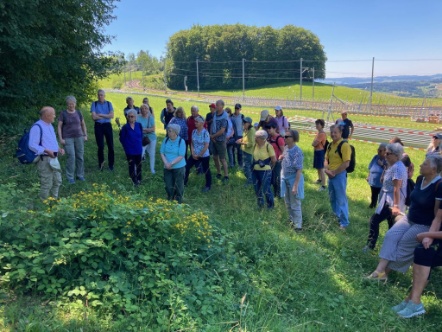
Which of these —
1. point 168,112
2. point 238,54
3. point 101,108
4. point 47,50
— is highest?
point 238,54

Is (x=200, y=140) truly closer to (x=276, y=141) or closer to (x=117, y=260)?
(x=276, y=141)

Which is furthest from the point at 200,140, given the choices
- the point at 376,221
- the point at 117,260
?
the point at 117,260

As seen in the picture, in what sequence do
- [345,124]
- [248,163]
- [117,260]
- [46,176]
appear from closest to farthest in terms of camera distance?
[117,260], [46,176], [248,163], [345,124]

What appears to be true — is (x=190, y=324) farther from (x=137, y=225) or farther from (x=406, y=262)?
(x=406, y=262)

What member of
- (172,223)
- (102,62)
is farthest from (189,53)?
(172,223)

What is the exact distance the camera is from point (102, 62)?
36.7ft

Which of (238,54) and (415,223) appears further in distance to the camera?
(238,54)

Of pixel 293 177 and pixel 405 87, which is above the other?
pixel 405 87

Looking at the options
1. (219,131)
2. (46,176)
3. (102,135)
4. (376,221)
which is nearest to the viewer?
(376,221)

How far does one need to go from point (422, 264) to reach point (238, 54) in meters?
98.7

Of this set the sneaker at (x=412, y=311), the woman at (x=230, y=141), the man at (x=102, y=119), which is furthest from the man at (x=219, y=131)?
the sneaker at (x=412, y=311)

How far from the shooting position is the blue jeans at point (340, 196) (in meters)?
5.95

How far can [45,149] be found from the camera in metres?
5.28

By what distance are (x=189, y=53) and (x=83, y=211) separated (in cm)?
9977
